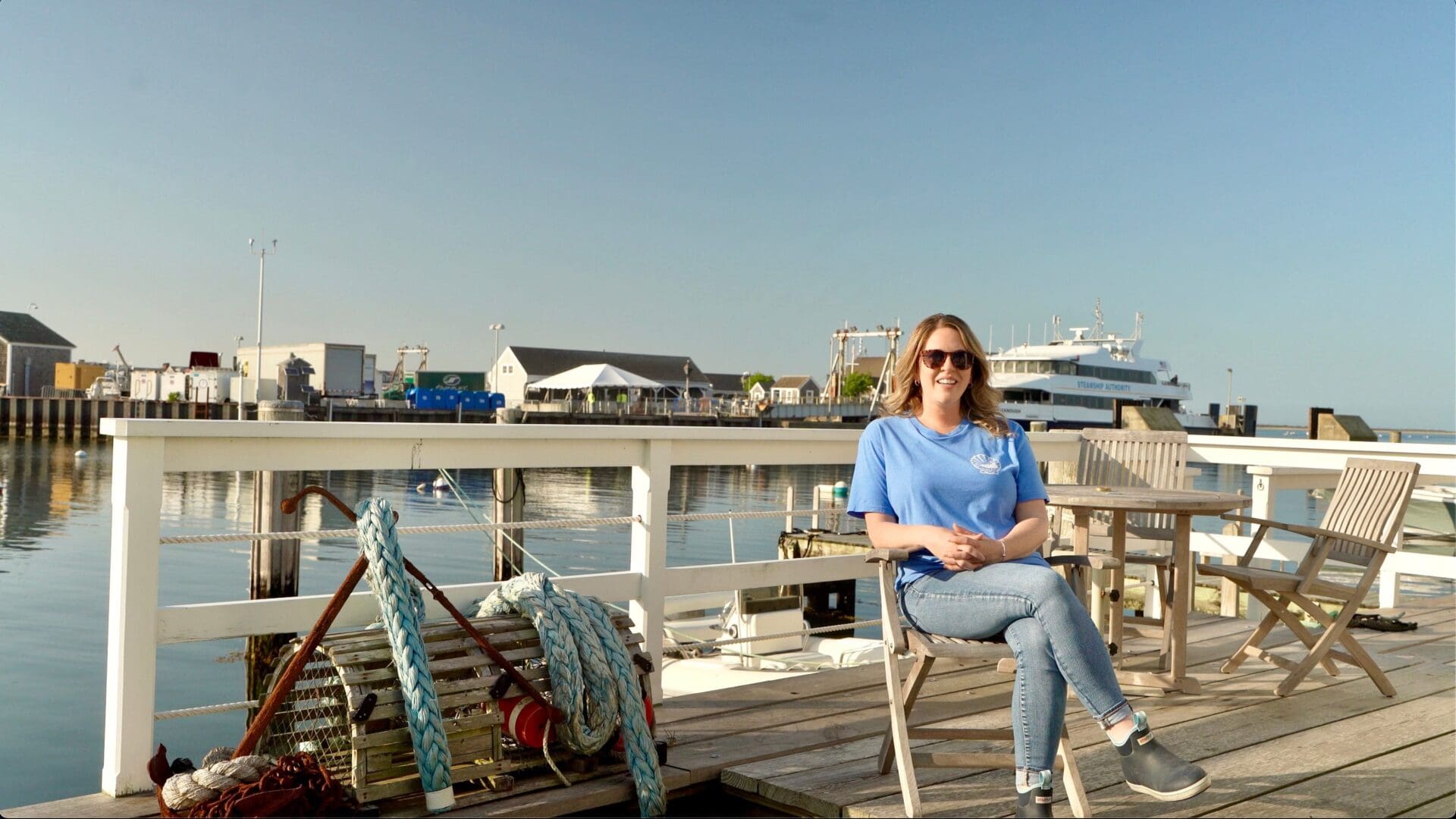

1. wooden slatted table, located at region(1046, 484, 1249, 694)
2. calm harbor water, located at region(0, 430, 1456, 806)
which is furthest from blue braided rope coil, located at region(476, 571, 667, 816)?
calm harbor water, located at region(0, 430, 1456, 806)

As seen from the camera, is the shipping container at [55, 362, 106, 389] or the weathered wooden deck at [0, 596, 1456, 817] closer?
the weathered wooden deck at [0, 596, 1456, 817]

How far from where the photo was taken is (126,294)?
1766 inches

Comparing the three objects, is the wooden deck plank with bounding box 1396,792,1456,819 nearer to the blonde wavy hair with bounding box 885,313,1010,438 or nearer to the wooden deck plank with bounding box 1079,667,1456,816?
the wooden deck plank with bounding box 1079,667,1456,816

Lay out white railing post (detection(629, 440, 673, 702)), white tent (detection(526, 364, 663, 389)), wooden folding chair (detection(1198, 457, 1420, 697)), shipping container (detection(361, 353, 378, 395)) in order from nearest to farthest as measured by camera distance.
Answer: white railing post (detection(629, 440, 673, 702)) < wooden folding chair (detection(1198, 457, 1420, 697)) < white tent (detection(526, 364, 663, 389)) < shipping container (detection(361, 353, 378, 395))

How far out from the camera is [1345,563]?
4004 mm

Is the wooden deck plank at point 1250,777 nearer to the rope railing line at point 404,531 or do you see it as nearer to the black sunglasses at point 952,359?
the black sunglasses at point 952,359

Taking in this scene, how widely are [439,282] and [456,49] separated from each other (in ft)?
88.2

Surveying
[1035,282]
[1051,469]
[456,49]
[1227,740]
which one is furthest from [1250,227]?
[1227,740]

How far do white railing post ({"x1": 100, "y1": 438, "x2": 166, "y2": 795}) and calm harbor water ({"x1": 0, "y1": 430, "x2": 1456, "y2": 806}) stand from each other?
5609 millimetres

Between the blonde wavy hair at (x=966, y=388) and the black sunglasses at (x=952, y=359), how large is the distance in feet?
0.09

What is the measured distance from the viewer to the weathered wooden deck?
2543 mm

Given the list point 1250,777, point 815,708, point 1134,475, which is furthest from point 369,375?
point 1250,777

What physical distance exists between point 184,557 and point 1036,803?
53.5 ft

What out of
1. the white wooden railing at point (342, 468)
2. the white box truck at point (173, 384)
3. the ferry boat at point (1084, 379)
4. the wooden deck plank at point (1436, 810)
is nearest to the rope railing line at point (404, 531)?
the white wooden railing at point (342, 468)
